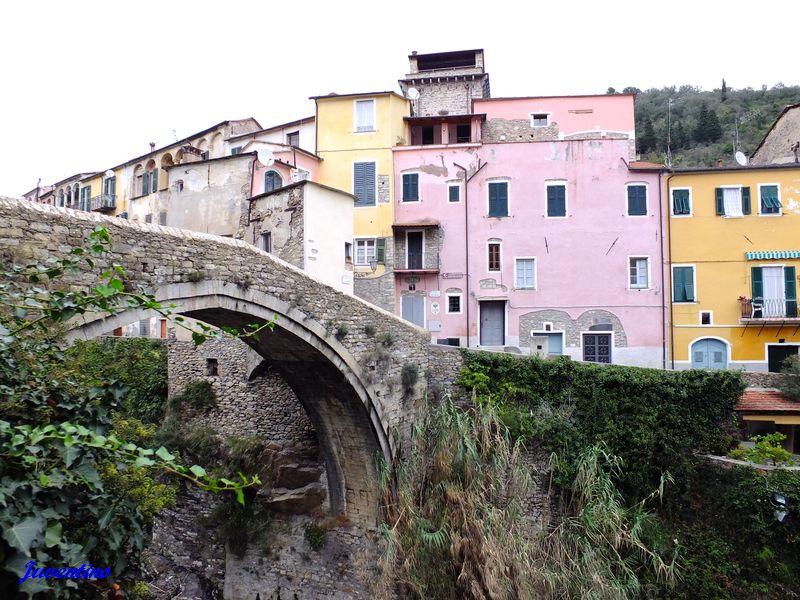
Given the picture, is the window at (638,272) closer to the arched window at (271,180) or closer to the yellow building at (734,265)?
the yellow building at (734,265)

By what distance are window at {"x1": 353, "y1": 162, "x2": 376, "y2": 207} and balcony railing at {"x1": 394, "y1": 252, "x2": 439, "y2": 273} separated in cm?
239

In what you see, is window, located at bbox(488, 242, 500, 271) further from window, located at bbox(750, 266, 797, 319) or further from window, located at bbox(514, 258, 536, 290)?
window, located at bbox(750, 266, 797, 319)

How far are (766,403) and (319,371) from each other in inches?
425

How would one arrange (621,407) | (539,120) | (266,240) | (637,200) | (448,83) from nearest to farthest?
(621,407) < (266,240) < (637,200) < (539,120) < (448,83)

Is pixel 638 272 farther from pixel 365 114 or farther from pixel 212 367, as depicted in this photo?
pixel 212 367

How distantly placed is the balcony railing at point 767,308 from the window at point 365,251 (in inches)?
517

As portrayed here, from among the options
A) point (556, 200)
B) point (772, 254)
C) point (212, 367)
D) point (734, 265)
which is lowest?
point (212, 367)

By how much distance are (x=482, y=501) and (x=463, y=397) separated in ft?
9.71

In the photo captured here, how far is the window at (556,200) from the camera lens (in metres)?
19.5

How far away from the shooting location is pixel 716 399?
12.5 metres

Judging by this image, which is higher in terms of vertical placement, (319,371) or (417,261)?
(417,261)

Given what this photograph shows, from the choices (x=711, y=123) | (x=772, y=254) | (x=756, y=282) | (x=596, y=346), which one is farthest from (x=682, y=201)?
(x=711, y=123)

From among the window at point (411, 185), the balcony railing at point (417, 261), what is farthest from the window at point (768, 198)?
the window at point (411, 185)

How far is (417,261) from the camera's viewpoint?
790 inches
